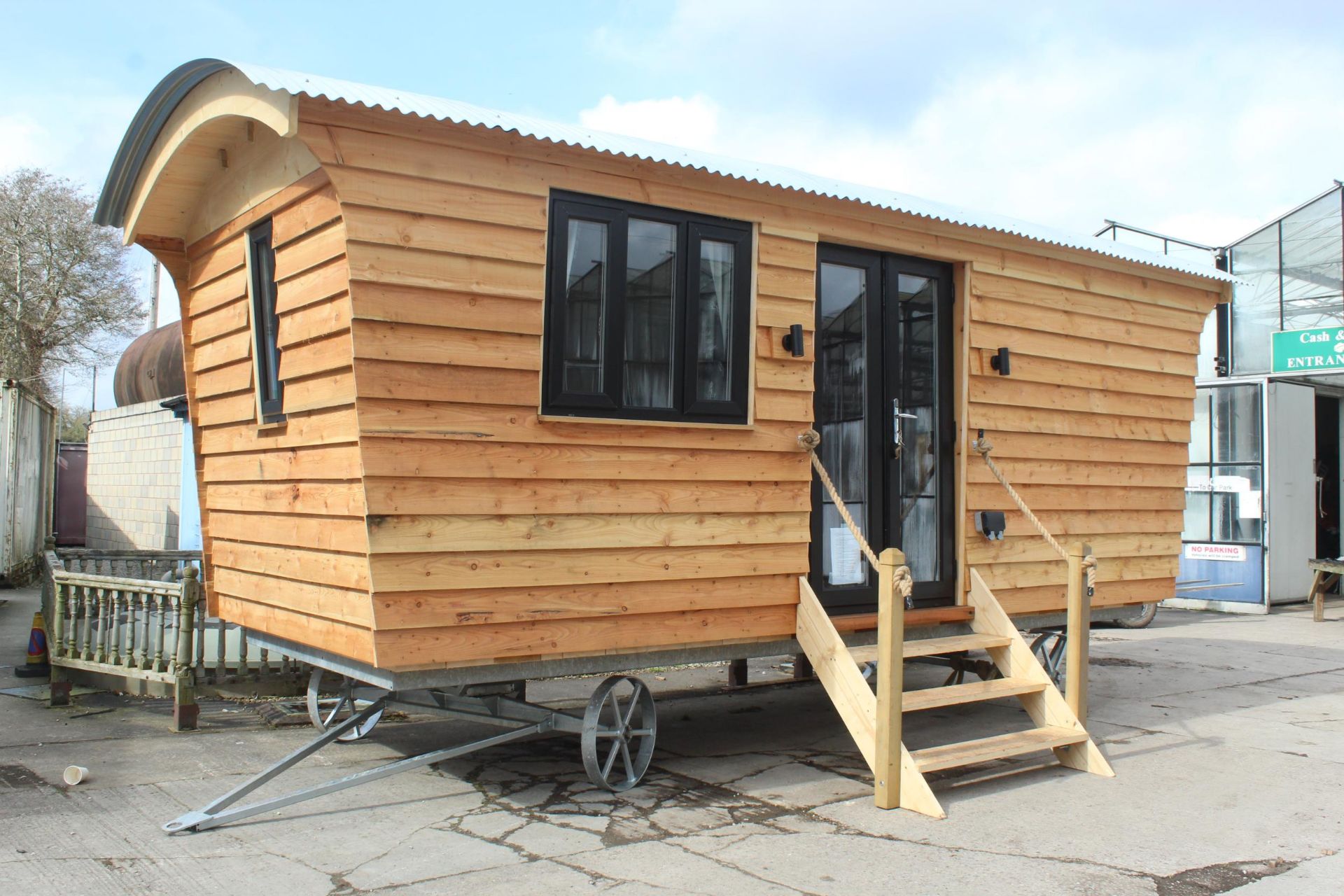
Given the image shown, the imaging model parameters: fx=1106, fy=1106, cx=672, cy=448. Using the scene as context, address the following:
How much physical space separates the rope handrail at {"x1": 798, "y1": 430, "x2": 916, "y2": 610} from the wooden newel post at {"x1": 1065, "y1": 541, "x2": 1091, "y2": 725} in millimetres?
931

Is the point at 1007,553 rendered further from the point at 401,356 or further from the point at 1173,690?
the point at 401,356

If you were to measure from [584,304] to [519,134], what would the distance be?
846 mm

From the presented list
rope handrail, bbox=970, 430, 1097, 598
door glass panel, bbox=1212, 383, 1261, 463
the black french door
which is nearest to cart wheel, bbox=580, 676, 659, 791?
the black french door

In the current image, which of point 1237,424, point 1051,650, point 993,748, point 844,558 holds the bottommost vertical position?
point 993,748

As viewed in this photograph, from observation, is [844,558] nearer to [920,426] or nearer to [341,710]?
[920,426]

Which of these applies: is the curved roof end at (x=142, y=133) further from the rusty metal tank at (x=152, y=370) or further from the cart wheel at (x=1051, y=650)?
the rusty metal tank at (x=152, y=370)

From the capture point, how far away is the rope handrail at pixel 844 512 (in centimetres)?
520

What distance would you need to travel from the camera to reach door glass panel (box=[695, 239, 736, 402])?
5.80 metres

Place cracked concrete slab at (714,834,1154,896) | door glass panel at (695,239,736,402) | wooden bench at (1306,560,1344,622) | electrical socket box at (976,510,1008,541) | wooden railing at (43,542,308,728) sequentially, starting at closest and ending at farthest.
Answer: cracked concrete slab at (714,834,1154,896)
door glass panel at (695,239,736,402)
wooden railing at (43,542,308,728)
electrical socket box at (976,510,1008,541)
wooden bench at (1306,560,1344,622)

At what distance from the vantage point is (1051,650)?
8344 mm

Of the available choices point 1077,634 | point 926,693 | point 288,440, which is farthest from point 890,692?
point 288,440

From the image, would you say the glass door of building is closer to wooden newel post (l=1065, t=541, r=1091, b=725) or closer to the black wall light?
the black wall light

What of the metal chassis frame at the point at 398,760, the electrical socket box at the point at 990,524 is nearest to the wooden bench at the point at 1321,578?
the electrical socket box at the point at 990,524

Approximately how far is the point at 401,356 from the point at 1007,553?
13.9 feet
